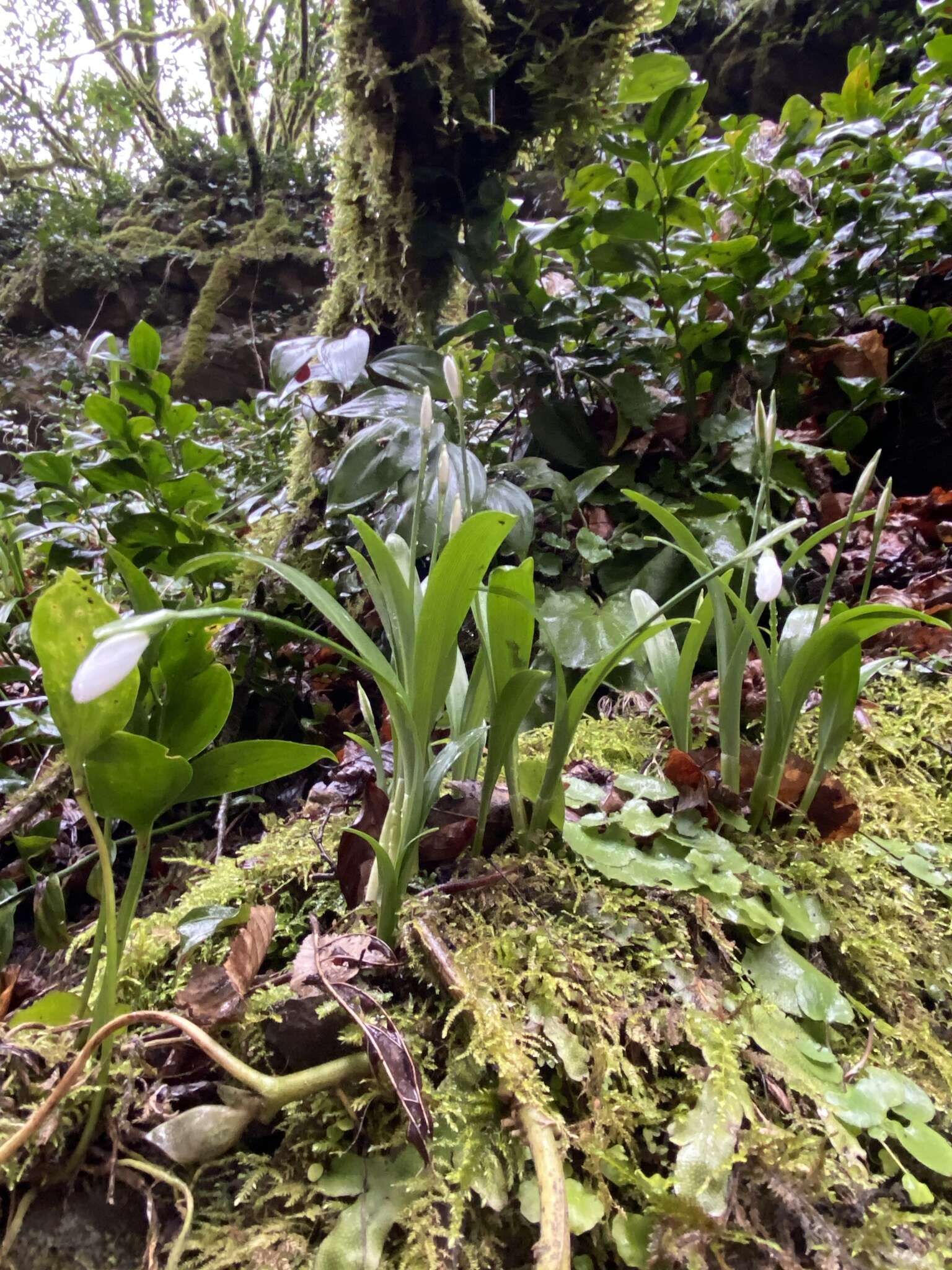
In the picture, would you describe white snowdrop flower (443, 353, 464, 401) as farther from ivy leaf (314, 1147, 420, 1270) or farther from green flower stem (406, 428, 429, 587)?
ivy leaf (314, 1147, 420, 1270)

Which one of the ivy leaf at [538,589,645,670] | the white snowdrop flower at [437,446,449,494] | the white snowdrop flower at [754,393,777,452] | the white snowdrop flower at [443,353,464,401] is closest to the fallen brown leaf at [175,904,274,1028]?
the white snowdrop flower at [437,446,449,494]

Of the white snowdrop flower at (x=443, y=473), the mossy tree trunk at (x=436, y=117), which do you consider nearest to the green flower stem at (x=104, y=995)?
the white snowdrop flower at (x=443, y=473)

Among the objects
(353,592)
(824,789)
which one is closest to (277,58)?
(353,592)

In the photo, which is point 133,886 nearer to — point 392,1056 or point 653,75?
point 392,1056

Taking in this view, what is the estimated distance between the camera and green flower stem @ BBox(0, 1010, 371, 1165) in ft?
1.49

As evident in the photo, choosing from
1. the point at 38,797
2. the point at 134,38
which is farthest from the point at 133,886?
the point at 134,38

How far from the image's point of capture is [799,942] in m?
0.75

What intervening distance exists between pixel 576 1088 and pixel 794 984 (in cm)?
26

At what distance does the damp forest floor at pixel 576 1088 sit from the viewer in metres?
0.48

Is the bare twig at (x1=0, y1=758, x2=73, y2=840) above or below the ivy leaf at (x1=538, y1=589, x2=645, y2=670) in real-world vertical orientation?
below

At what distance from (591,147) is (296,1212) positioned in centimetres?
207

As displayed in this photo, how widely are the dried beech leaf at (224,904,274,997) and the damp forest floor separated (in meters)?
0.03

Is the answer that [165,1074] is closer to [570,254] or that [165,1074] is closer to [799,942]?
[799,942]

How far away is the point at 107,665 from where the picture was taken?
0.40 metres
